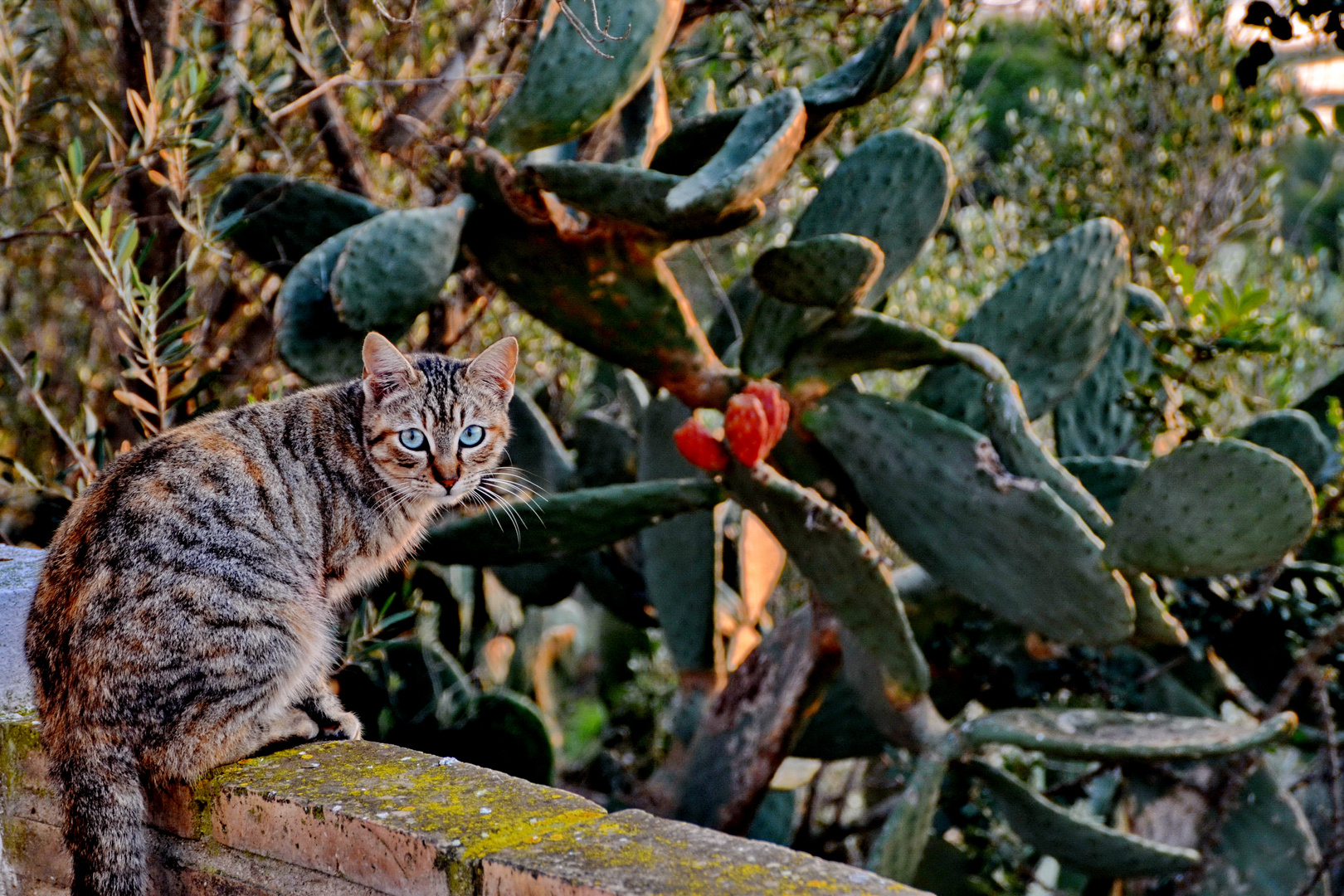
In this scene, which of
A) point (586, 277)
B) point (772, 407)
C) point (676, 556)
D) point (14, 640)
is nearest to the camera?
point (14, 640)

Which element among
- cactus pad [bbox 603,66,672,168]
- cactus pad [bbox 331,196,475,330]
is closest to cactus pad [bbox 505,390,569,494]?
cactus pad [bbox 603,66,672,168]

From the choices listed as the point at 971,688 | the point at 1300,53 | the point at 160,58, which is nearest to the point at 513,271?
the point at 160,58

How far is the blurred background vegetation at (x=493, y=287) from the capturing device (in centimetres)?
337

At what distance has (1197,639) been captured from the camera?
411 cm

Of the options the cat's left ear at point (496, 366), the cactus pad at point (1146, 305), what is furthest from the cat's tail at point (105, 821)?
the cactus pad at point (1146, 305)

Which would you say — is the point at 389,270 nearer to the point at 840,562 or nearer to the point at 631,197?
the point at 631,197

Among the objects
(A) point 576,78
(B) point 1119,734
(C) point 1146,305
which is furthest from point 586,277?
(B) point 1119,734

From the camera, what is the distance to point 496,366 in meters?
2.86

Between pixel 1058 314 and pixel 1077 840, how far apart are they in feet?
5.45

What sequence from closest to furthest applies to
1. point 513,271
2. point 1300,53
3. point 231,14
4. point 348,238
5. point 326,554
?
1. point 326,554
2. point 348,238
3. point 513,271
4. point 231,14
5. point 1300,53

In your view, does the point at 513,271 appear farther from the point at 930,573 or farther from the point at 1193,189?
the point at 1193,189

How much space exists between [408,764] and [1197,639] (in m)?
3.12

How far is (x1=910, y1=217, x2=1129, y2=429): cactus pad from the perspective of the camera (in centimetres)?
337

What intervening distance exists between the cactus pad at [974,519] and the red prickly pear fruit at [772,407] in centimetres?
27
